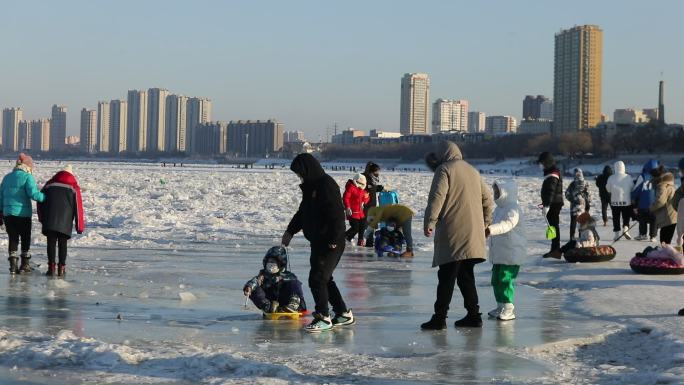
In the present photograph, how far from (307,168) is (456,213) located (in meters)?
1.28

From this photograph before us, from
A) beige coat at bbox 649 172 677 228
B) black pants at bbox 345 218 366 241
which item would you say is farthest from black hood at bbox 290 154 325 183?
black pants at bbox 345 218 366 241

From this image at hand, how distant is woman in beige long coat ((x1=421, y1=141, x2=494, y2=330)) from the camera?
7672 millimetres

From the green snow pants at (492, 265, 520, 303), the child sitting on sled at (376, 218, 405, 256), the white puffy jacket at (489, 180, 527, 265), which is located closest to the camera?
the white puffy jacket at (489, 180, 527, 265)

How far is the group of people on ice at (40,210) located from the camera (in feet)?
36.8

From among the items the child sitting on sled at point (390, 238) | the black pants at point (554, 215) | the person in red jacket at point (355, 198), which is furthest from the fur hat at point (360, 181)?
the black pants at point (554, 215)

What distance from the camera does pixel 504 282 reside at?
8398 mm

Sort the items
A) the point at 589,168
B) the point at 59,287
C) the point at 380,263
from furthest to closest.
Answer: the point at 589,168 < the point at 380,263 < the point at 59,287

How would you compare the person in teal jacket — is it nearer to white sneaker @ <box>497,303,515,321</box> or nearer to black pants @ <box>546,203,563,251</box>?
white sneaker @ <box>497,303,515,321</box>

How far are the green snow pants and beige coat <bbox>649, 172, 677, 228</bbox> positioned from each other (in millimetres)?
5373

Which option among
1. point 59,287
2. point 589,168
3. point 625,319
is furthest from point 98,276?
point 589,168

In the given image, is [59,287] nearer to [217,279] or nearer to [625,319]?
[217,279]

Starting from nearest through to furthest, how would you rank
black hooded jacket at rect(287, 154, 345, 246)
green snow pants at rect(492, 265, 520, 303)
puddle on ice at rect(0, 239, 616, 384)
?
puddle on ice at rect(0, 239, 616, 384)
black hooded jacket at rect(287, 154, 345, 246)
green snow pants at rect(492, 265, 520, 303)

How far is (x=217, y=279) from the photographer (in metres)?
11.4

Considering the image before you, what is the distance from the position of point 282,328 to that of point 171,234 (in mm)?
10420
